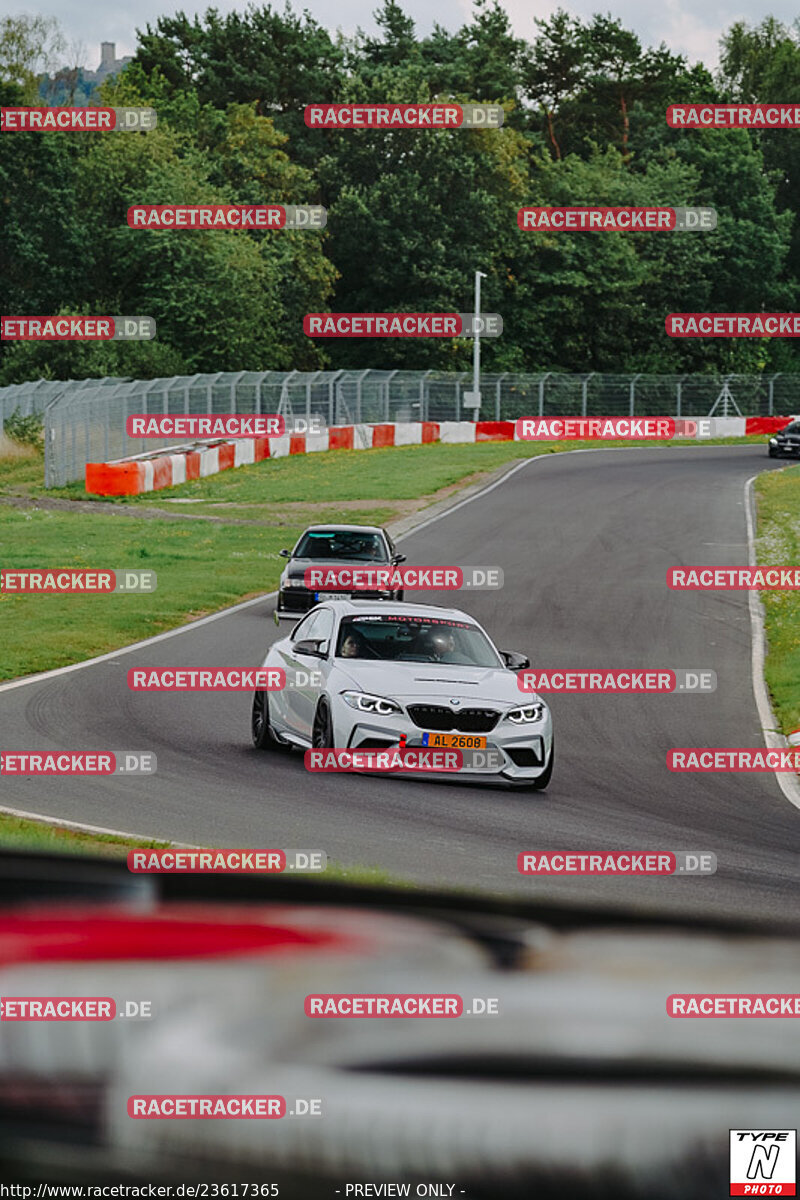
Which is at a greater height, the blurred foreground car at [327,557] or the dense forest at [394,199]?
the dense forest at [394,199]

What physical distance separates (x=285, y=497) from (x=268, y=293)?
106 ft

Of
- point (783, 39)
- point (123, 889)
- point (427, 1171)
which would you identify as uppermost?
point (783, 39)

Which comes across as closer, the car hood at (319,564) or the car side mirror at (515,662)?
the car side mirror at (515,662)

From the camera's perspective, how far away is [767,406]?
271 ft

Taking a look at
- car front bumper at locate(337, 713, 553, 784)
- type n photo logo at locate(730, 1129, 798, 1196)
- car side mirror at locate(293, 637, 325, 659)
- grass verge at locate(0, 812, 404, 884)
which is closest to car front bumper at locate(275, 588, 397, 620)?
car side mirror at locate(293, 637, 325, 659)

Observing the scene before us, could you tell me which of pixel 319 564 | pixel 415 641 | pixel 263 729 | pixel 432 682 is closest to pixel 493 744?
pixel 432 682

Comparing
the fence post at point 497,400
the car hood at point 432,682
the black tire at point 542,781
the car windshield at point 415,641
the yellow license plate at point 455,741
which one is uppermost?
the fence post at point 497,400

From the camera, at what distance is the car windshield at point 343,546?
24.2 meters

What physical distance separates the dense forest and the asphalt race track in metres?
44.0

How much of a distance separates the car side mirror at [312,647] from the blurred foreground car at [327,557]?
8.32 m

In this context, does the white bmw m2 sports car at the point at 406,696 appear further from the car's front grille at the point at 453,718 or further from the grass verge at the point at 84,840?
the grass verge at the point at 84,840

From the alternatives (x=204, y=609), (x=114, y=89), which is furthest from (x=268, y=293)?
(x=204, y=609)

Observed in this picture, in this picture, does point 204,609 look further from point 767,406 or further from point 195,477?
point 767,406

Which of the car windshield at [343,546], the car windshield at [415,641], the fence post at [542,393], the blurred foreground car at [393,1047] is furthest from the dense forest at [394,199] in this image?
the blurred foreground car at [393,1047]
